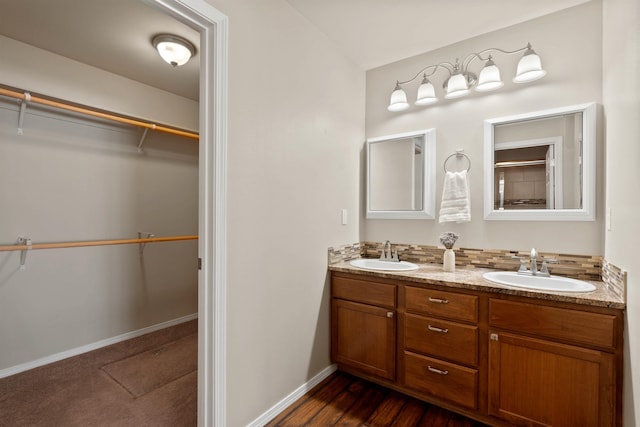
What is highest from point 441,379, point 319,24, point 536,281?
point 319,24

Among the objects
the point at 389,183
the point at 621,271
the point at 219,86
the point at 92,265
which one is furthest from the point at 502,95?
the point at 92,265

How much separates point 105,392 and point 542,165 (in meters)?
3.24

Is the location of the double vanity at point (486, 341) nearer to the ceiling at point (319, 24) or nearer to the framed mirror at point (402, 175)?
the framed mirror at point (402, 175)

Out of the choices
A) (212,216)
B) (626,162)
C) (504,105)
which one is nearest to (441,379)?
(626,162)

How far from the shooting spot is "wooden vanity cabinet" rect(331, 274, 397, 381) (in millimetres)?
1915

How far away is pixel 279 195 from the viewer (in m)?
1.76

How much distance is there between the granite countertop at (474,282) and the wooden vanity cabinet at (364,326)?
8 cm

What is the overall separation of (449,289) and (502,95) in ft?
4.58

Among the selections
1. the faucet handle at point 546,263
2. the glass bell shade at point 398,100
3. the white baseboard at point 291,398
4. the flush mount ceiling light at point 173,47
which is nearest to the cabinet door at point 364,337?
the white baseboard at point 291,398

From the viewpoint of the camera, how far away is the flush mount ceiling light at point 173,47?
2002mm

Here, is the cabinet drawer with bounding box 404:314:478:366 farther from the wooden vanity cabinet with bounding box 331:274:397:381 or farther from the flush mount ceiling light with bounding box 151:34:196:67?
the flush mount ceiling light with bounding box 151:34:196:67

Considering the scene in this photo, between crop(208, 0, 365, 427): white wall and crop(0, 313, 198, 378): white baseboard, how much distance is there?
1893 mm

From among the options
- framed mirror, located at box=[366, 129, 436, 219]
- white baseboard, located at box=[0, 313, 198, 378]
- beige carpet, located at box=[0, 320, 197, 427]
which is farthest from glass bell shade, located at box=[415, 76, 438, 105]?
white baseboard, located at box=[0, 313, 198, 378]

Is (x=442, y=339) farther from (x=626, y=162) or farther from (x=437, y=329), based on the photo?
(x=626, y=162)
